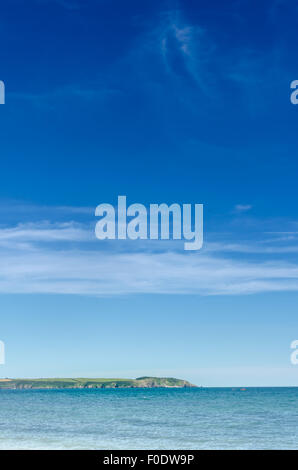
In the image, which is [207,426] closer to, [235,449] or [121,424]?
[121,424]

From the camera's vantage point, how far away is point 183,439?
102 feet
